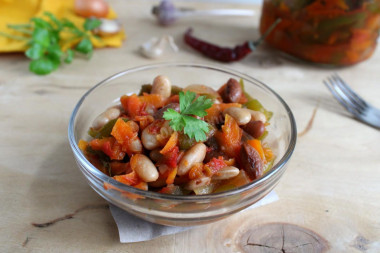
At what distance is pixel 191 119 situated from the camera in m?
1.27

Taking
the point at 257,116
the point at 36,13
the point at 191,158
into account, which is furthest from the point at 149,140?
the point at 36,13

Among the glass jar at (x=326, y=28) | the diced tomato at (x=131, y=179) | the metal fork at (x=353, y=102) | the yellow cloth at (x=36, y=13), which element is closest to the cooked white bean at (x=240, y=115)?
the diced tomato at (x=131, y=179)

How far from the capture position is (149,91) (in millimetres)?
1645

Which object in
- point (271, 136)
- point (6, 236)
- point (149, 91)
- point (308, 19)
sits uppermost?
point (308, 19)

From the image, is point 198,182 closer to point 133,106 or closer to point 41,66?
point 133,106

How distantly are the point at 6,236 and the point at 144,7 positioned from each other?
259 cm

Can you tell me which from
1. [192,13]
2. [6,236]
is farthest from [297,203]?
[192,13]

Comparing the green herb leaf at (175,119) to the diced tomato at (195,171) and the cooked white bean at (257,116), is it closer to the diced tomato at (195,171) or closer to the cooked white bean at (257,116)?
the diced tomato at (195,171)

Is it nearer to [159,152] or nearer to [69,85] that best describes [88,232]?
[159,152]

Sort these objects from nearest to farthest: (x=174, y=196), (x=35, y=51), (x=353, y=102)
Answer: (x=174, y=196)
(x=353, y=102)
(x=35, y=51)

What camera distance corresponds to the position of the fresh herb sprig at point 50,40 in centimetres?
235

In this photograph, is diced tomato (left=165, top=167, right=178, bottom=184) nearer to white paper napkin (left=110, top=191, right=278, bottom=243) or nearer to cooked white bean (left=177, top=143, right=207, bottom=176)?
cooked white bean (left=177, top=143, right=207, bottom=176)

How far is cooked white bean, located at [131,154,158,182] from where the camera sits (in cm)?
119

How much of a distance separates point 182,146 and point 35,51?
157cm
